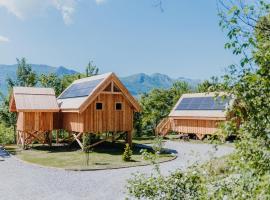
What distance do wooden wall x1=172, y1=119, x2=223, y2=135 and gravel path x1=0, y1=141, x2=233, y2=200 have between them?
623 inches

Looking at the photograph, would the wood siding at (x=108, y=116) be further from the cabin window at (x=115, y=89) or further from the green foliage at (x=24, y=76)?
the green foliage at (x=24, y=76)

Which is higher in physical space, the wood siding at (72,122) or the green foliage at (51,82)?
the green foliage at (51,82)

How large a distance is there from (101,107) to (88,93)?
156 cm

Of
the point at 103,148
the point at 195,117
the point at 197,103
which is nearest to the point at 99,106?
the point at 103,148

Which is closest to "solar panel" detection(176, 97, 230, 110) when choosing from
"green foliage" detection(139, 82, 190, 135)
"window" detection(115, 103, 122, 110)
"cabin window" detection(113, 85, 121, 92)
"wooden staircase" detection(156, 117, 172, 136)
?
"wooden staircase" detection(156, 117, 172, 136)

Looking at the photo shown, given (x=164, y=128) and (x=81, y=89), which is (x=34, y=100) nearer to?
(x=81, y=89)

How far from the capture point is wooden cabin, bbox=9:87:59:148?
28.7m

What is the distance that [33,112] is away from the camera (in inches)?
1149

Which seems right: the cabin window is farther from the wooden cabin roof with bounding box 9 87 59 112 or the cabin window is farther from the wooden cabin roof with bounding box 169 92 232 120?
the wooden cabin roof with bounding box 169 92 232 120

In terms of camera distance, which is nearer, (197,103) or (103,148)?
(103,148)

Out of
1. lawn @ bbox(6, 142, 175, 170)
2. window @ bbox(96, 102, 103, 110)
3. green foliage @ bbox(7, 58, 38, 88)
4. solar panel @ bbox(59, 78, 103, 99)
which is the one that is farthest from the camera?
green foliage @ bbox(7, 58, 38, 88)

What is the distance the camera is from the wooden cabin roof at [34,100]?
2850cm

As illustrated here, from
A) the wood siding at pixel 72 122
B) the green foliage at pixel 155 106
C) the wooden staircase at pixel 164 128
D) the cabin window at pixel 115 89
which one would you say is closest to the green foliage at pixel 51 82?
the green foliage at pixel 155 106

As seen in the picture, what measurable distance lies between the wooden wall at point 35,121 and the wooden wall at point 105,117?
2.01 metres
